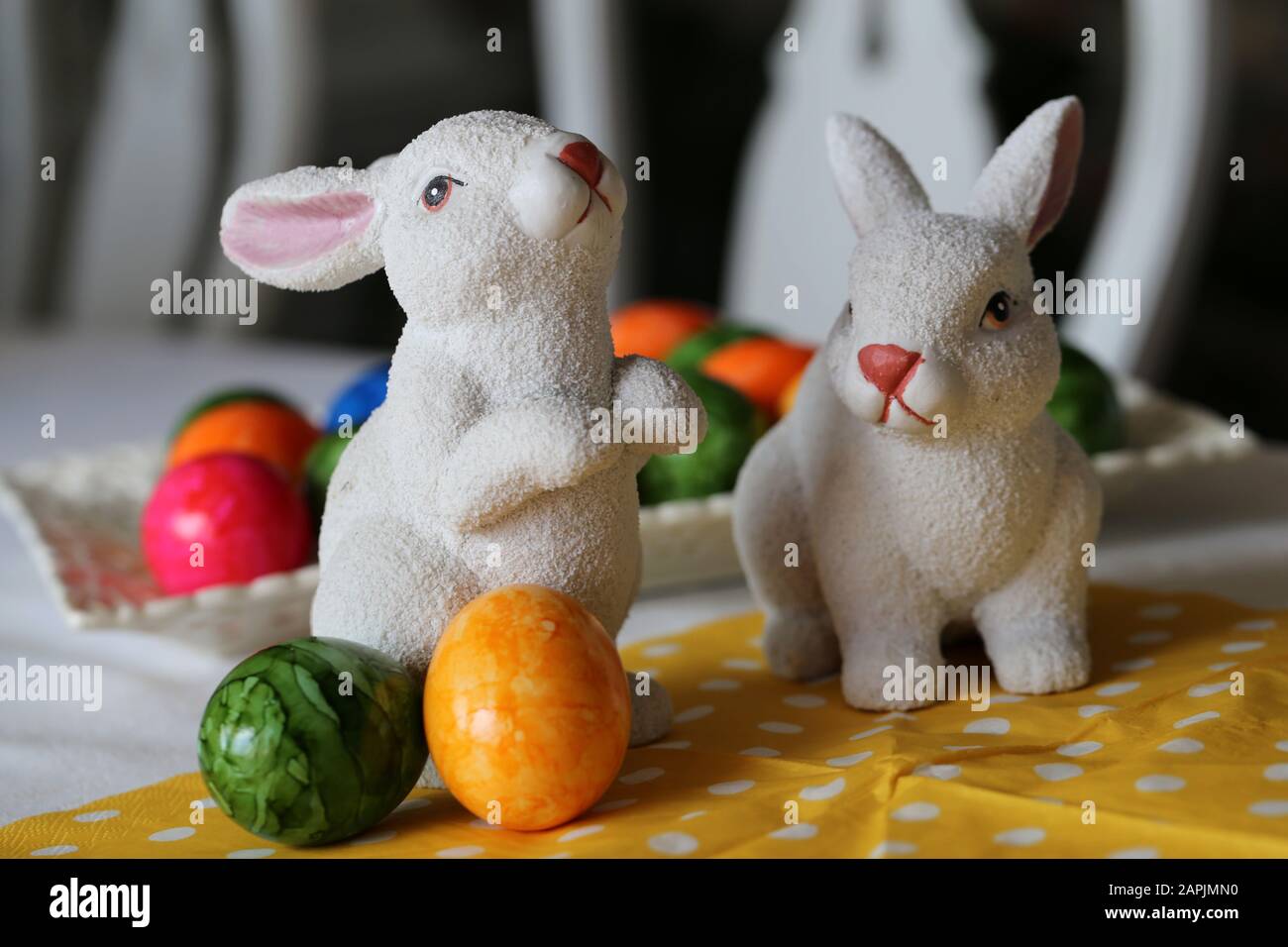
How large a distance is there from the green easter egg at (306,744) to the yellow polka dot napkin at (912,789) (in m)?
0.02

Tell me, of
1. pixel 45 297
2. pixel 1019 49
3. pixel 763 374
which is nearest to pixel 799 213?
pixel 763 374

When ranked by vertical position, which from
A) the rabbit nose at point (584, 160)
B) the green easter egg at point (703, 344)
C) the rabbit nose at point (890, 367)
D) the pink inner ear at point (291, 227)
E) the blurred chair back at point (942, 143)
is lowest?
the rabbit nose at point (890, 367)

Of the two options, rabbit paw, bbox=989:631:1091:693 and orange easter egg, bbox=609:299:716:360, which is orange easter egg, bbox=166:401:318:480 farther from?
rabbit paw, bbox=989:631:1091:693

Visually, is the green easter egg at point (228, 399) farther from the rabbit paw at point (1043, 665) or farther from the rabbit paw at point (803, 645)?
the rabbit paw at point (1043, 665)

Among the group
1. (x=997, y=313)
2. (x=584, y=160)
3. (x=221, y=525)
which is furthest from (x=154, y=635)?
(x=997, y=313)

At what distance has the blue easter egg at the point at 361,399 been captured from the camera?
3.61 ft

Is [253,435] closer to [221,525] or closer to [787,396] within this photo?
[221,525]

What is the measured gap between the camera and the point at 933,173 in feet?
5.33

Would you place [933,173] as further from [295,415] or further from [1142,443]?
[295,415]

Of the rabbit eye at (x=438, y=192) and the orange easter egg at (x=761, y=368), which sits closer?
the rabbit eye at (x=438, y=192)

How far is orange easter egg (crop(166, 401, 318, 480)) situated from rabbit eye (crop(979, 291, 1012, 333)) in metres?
0.55

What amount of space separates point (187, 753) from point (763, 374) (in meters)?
0.52

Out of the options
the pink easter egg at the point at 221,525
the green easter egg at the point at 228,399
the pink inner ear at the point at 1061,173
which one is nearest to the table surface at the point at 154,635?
the pink easter egg at the point at 221,525

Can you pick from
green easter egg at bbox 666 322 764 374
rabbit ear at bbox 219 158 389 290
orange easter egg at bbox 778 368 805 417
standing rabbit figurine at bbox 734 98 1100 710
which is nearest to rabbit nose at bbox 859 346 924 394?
standing rabbit figurine at bbox 734 98 1100 710
